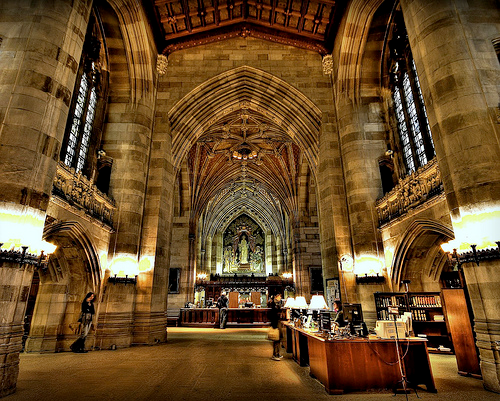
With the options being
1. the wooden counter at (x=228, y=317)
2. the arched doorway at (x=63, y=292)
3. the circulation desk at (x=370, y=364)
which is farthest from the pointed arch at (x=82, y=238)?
the wooden counter at (x=228, y=317)

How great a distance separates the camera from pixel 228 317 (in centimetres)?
1891

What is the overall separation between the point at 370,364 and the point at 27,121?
7435 millimetres

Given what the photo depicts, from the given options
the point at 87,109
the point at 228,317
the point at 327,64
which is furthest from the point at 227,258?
Result: the point at 87,109

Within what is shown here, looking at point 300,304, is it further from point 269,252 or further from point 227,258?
point 227,258

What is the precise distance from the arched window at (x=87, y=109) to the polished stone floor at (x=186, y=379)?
580 centimetres

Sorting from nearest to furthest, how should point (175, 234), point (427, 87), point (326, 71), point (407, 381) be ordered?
point (407, 381) < point (427, 87) < point (326, 71) < point (175, 234)

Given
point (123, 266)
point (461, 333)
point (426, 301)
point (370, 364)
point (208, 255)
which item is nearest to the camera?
point (370, 364)

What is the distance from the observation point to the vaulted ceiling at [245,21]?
12.2m

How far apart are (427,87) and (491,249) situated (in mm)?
3719

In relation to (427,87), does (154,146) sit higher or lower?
higher

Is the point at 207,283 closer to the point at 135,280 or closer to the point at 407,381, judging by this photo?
the point at 135,280

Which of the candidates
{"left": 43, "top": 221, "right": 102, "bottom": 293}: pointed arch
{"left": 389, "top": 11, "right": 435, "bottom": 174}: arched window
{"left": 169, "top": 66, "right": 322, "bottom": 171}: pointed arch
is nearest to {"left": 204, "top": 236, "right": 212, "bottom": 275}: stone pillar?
{"left": 169, "top": 66, "right": 322, "bottom": 171}: pointed arch

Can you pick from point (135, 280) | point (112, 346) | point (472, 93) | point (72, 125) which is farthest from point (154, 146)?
point (472, 93)

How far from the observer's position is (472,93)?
19.2 ft
